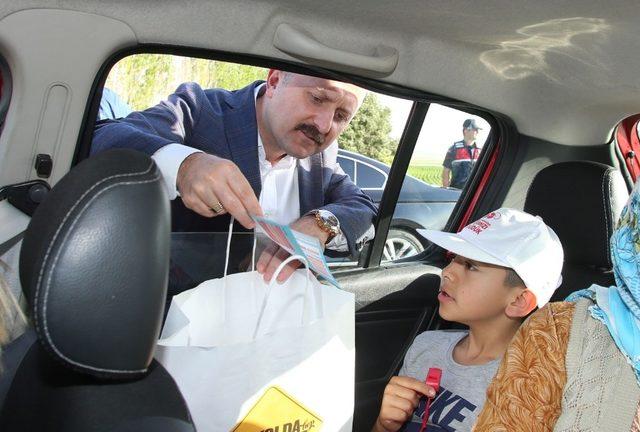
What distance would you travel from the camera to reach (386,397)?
6.74 ft

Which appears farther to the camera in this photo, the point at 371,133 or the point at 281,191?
the point at 371,133

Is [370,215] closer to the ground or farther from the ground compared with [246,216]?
closer to the ground

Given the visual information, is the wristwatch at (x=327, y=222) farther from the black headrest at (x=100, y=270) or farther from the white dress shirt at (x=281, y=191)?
the black headrest at (x=100, y=270)

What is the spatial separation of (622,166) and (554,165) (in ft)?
1.25

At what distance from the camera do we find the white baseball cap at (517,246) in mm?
2189

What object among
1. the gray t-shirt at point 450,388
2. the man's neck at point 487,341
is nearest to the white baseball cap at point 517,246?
the man's neck at point 487,341

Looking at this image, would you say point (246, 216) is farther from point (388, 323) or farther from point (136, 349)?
point (388, 323)

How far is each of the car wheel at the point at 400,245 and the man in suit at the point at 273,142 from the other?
0.82ft

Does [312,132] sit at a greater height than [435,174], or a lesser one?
greater

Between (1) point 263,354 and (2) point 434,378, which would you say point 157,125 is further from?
(2) point 434,378

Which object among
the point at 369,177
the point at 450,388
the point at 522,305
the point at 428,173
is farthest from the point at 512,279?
the point at 428,173

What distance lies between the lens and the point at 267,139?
2320mm

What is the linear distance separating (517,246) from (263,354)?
100cm

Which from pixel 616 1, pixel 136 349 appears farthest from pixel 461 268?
pixel 136 349
